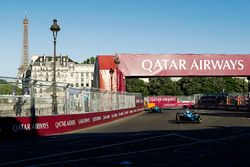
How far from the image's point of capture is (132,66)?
157 ft

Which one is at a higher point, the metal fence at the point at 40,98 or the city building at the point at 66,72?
the city building at the point at 66,72

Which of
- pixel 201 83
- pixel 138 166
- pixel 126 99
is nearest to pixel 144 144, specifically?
pixel 138 166

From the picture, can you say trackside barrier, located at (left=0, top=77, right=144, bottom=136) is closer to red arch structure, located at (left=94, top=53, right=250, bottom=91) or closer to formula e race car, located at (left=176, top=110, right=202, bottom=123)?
formula e race car, located at (left=176, top=110, right=202, bottom=123)

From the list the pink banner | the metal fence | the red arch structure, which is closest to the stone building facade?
the red arch structure

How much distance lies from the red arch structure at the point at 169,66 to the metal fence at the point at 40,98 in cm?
1634

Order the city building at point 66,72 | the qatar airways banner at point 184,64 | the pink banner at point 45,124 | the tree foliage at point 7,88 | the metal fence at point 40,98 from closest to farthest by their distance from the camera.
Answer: the tree foliage at point 7,88 → the pink banner at point 45,124 → the metal fence at point 40,98 → the qatar airways banner at point 184,64 → the city building at point 66,72

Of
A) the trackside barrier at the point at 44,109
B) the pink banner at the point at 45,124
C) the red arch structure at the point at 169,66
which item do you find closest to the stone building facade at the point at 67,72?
the red arch structure at the point at 169,66

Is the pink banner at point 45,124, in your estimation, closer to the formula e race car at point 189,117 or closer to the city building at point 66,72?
the formula e race car at point 189,117

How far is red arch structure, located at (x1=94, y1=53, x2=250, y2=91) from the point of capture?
1880 inches

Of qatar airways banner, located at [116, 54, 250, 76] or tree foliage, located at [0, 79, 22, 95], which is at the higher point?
qatar airways banner, located at [116, 54, 250, 76]

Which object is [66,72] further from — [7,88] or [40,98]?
[7,88]

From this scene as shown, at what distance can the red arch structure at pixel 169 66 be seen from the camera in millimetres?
47750

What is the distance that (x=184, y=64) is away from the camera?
4847cm

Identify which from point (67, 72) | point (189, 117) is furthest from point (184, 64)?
point (67, 72)
